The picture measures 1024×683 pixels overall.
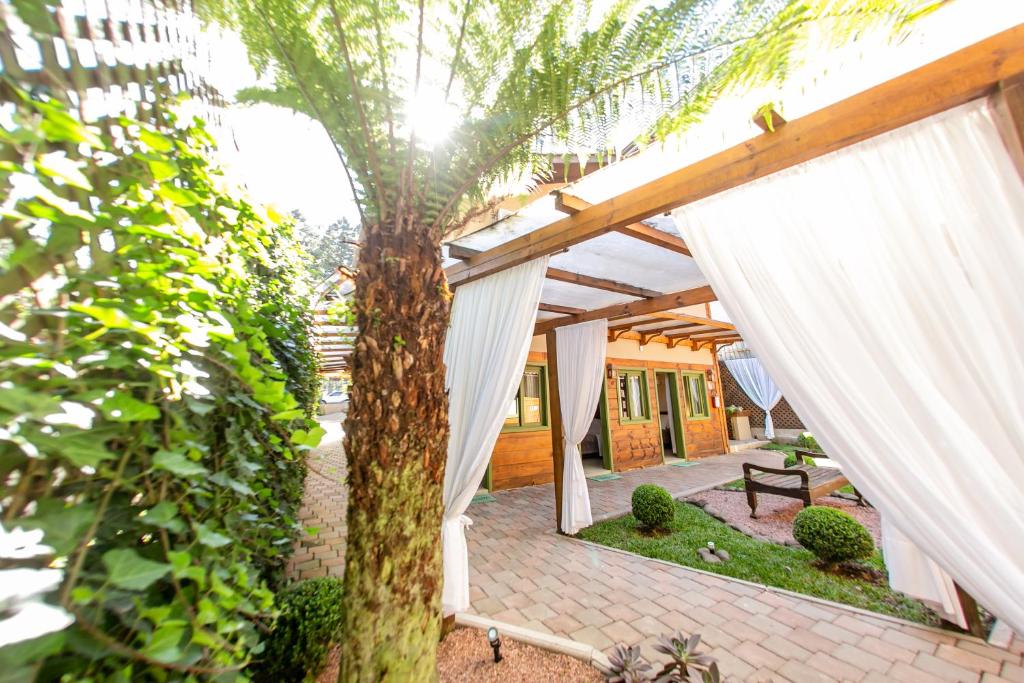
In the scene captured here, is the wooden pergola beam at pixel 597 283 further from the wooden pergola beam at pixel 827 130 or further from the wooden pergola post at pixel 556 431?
the wooden pergola post at pixel 556 431

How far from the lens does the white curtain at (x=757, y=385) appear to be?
11.5 meters

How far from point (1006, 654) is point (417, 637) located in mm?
3394

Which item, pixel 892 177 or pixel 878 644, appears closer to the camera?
pixel 892 177

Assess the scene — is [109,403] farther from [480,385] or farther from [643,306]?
[643,306]

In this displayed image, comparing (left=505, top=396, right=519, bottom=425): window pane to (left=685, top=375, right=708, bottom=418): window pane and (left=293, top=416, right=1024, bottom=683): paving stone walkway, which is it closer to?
(left=293, top=416, right=1024, bottom=683): paving stone walkway

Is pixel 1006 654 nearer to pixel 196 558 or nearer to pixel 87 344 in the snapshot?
pixel 196 558

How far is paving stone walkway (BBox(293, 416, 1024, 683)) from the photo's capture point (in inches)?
84.3

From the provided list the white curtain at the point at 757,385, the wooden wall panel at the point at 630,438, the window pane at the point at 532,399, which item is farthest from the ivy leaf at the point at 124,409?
the white curtain at the point at 757,385

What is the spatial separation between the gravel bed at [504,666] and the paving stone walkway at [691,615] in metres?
0.33

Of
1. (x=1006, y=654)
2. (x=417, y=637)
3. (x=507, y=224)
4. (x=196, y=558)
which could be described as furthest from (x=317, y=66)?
(x=1006, y=654)

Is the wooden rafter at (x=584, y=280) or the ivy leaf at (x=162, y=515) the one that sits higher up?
the wooden rafter at (x=584, y=280)

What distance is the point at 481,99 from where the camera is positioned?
1922 mm

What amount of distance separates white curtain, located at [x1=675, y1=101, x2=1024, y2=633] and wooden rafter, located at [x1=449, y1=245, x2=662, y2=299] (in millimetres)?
1872

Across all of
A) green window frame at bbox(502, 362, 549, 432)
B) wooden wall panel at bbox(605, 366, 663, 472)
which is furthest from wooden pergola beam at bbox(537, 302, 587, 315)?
wooden wall panel at bbox(605, 366, 663, 472)
